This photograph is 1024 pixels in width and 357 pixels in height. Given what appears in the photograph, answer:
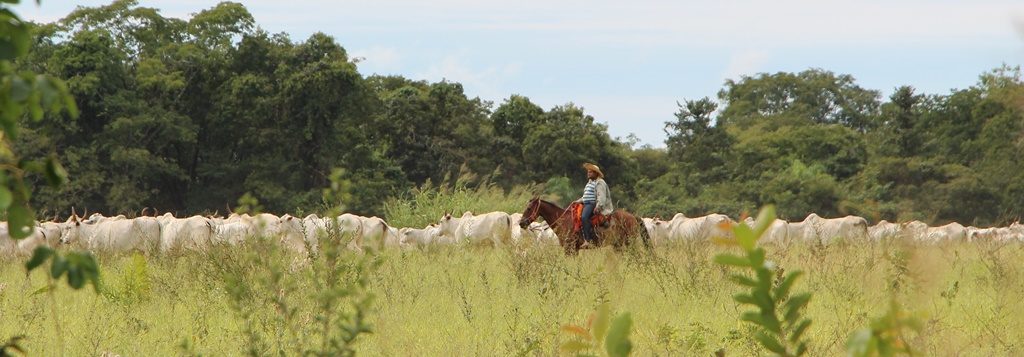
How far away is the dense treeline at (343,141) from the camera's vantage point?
3441 cm

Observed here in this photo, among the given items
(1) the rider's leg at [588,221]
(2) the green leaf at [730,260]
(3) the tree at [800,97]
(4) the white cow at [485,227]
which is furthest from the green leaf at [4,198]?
(3) the tree at [800,97]

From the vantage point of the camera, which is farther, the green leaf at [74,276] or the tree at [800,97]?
the tree at [800,97]

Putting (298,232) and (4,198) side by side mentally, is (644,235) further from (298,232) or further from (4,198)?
(4,198)

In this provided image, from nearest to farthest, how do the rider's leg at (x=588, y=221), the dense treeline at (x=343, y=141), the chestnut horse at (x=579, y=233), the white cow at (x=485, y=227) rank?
1. the chestnut horse at (x=579, y=233)
2. the rider's leg at (x=588, y=221)
3. the white cow at (x=485, y=227)
4. the dense treeline at (x=343, y=141)

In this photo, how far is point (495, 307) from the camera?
9.18m

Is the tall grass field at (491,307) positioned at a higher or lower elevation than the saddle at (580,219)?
higher

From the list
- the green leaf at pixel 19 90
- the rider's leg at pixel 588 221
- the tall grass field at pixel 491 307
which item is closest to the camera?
the green leaf at pixel 19 90

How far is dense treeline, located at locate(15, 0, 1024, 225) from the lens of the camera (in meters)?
34.4

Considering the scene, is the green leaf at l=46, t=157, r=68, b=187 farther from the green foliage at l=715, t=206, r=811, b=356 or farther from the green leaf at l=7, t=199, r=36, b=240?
the green foliage at l=715, t=206, r=811, b=356

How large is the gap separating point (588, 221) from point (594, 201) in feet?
0.75

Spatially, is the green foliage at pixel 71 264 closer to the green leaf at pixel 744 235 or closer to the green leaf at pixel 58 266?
the green leaf at pixel 58 266

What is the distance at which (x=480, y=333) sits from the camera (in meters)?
7.78

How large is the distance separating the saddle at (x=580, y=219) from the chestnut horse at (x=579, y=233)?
4cm

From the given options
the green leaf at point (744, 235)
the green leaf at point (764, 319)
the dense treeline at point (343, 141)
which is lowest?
the dense treeline at point (343, 141)
